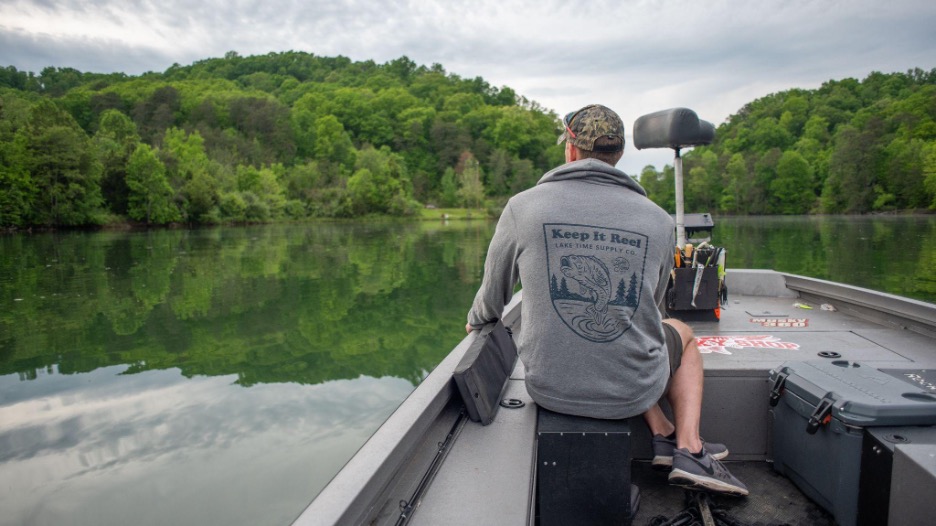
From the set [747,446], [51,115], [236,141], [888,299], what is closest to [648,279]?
[747,446]

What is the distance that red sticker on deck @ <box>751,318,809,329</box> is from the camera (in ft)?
12.6

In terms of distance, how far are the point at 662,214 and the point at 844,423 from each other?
831 mm

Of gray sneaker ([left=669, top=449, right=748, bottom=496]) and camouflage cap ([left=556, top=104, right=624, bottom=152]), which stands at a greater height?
camouflage cap ([left=556, top=104, right=624, bottom=152])

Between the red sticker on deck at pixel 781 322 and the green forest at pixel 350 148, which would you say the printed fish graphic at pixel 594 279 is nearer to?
the red sticker on deck at pixel 781 322

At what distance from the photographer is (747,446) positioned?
2504 millimetres

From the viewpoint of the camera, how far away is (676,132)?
3.81 m

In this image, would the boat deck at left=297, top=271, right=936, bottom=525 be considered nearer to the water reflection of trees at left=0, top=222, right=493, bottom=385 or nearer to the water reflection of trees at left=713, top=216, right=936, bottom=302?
the water reflection of trees at left=0, top=222, right=493, bottom=385

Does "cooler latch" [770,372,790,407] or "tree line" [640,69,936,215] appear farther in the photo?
"tree line" [640,69,936,215]

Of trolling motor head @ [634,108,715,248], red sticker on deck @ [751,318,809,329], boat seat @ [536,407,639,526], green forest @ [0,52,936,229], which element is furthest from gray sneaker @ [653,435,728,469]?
green forest @ [0,52,936,229]

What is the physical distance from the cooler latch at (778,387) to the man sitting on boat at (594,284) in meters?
0.52

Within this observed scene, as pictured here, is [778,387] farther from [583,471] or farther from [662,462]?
[583,471]

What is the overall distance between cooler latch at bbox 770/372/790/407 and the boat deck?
0.49ft

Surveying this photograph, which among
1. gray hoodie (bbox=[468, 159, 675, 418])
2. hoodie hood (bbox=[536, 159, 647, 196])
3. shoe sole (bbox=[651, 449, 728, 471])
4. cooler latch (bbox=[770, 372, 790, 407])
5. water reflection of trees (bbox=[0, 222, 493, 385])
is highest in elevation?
hoodie hood (bbox=[536, 159, 647, 196])

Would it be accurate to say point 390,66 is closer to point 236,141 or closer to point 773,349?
point 236,141
